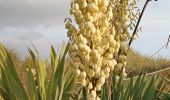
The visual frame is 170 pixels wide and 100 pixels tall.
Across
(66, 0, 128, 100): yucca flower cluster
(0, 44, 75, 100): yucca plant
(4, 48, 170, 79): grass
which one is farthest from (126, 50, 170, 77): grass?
(66, 0, 128, 100): yucca flower cluster

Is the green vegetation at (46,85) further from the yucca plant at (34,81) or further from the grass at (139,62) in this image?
the grass at (139,62)

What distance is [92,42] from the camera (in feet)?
10.2

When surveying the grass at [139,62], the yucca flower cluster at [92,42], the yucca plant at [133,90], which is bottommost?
the grass at [139,62]

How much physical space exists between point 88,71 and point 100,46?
0.59 ft

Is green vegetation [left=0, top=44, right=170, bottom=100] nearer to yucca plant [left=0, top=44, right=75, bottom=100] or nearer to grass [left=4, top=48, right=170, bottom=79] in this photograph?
yucca plant [left=0, top=44, right=75, bottom=100]

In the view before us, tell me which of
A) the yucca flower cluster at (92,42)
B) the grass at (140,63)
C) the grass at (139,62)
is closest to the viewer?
the yucca flower cluster at (92,42)

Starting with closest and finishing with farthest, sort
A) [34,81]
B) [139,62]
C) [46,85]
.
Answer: [34,81] → [46,85] → [139,62]

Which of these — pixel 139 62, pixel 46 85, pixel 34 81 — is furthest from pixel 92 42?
pixel 139 62

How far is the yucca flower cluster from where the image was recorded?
3045 millimetres

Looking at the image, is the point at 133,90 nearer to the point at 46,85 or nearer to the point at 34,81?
the point at 46,85

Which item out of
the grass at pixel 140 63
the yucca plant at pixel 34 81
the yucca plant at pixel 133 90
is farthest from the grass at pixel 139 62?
the yucca plant at pixel 34 81

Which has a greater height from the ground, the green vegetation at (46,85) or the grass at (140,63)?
the green vegetation at (46,85)

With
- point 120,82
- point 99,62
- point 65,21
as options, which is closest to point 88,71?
point 99,62

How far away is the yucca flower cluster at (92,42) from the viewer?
3.04 meters
